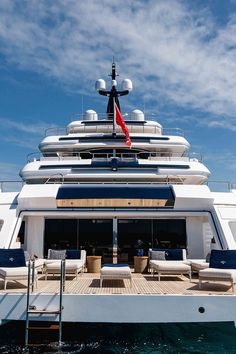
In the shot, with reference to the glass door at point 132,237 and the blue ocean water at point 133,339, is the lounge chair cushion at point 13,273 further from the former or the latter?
the glass door at point 132,237

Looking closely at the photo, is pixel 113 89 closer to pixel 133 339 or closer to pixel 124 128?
pixel 124 128

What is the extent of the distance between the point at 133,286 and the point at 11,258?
11.0ft

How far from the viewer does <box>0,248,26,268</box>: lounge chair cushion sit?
10086 mm

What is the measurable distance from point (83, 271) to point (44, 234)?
2890mm

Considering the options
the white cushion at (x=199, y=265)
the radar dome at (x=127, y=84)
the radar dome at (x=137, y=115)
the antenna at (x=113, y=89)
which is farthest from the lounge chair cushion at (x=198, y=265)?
the radar dome at (x=127, y=84)

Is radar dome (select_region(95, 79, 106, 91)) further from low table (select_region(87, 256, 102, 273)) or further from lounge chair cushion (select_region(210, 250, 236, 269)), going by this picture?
lounge chair cushion (select_region(210, 250, 236, 269))

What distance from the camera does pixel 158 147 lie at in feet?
62.8

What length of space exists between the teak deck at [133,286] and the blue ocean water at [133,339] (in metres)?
0.85

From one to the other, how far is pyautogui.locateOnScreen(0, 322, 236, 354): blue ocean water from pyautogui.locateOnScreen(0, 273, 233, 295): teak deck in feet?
2.78

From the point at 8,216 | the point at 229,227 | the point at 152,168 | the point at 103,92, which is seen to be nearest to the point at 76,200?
the point at 8,216

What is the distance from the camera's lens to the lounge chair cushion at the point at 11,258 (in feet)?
33.1

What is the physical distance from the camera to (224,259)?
10016 mm

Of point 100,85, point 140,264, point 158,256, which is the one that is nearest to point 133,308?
point 140,264

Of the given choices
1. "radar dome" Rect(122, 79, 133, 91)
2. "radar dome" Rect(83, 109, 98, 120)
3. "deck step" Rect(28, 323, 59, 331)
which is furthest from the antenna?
"deck step" Rect(28, 323, 59, 331)
